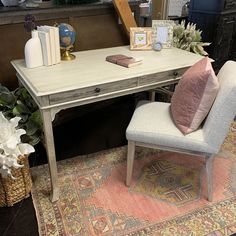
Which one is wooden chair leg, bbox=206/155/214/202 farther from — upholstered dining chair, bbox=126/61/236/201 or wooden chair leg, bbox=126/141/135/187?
wooden chair leg, bbox=126/141/135/187

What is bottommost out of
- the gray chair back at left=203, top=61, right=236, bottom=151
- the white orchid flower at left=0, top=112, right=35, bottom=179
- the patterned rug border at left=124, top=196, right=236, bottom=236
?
the patterned rug border at left=124, top=196, right=236, bottom=236

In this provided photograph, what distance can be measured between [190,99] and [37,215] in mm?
1179

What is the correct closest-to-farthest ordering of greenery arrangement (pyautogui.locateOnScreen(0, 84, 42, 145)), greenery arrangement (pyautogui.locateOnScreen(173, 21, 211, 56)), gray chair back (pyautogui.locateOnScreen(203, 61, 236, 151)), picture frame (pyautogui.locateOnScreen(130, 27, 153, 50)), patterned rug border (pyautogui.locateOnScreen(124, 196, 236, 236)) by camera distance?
1. gray chair back (pyautogui.locateOnScreen(203, 61, 236, 151))
2. patterned rug border (pyautogui.locateOnScreen(124, 196, 236, 236))
3. greenery arrangement (pyautogui.locateOnScreen(0, 84, 42, 145))
4. picture frame (pyautogui.locateOnScreen(130, 27, 153, 50))
5. greenery arrangement (pyautogui.locateOnScreen(173, 21, 211, 56))

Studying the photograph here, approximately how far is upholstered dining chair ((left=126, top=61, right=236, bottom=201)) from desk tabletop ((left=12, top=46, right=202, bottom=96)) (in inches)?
12.3

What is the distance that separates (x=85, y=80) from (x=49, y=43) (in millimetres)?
385

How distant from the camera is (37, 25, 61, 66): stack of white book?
5.40 feet

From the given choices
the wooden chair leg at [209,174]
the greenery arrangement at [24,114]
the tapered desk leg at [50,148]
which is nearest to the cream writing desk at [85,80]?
the tapered desk leg at [50,148]

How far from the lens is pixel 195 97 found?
1.48m

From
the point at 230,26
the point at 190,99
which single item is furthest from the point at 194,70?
the point at 230,26

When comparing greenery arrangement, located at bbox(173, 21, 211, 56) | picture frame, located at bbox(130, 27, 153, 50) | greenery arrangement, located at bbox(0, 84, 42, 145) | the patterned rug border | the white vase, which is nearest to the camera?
the patterned rug border

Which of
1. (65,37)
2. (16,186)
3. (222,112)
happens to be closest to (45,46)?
(65,37)

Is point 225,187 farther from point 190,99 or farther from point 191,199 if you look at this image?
point 190,99

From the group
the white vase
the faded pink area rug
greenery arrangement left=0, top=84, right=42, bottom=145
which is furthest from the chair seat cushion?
the white vase

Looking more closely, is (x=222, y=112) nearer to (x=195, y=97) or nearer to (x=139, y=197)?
(x=195, y=97)
